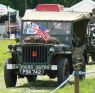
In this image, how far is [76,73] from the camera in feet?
38.2

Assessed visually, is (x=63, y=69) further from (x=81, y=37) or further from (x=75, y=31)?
(x=81, y=37)

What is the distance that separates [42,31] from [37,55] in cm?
113

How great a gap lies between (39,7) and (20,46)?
2.87 meters

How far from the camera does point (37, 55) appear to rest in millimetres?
16422

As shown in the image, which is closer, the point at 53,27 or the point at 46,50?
the point at 46,50

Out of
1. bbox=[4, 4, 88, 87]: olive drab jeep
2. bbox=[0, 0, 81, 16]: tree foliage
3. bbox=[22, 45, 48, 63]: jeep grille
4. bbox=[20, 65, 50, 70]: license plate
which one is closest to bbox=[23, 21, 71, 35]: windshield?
bbox=[4, 4, 88, 87]: olive drab jeep

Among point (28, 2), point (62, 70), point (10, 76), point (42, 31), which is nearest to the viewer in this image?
point (62, 70)

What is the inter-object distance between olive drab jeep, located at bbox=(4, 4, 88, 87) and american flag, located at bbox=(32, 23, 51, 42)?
0.18ft

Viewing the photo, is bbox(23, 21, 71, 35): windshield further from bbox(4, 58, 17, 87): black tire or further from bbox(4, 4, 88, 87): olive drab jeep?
bbox(4, 58, 17, 87): black tire

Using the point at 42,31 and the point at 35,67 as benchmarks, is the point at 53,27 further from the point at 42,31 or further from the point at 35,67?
the point at 35,67

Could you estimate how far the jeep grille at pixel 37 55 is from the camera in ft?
53.8

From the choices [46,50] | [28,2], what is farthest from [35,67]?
[28,2]

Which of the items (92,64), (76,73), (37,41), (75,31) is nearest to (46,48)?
(37,41)

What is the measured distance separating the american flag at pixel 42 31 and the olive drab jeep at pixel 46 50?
55 millimetres
